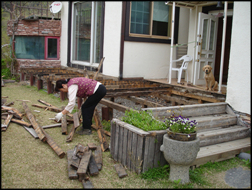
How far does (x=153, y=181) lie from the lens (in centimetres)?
371

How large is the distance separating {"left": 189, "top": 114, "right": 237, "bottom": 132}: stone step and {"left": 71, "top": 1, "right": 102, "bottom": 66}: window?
6.74m

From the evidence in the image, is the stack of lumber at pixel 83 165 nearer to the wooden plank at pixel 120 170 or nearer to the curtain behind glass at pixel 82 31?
the wooden plank at pixel 120 170

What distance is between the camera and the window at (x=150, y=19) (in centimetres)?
991

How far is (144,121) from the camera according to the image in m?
4.25

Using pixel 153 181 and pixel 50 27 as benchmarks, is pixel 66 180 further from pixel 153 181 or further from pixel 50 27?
pixel 50 27

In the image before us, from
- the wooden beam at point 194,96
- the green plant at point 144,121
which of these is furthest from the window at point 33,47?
the green plant at point 144,121

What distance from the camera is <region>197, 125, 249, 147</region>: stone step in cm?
460

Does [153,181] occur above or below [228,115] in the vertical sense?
below

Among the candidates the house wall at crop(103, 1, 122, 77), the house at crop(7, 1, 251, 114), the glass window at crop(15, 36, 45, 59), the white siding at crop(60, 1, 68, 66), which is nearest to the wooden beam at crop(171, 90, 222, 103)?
the house at crop(7, 1, 251, 114)

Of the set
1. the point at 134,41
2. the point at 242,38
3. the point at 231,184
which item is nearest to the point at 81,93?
the point at 231,184


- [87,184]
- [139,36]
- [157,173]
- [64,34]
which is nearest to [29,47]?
[64,34]

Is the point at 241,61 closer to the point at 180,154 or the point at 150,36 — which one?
the point at 180,154

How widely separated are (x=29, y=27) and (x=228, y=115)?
11.8 metres

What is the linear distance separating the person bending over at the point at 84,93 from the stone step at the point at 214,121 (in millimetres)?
1972
